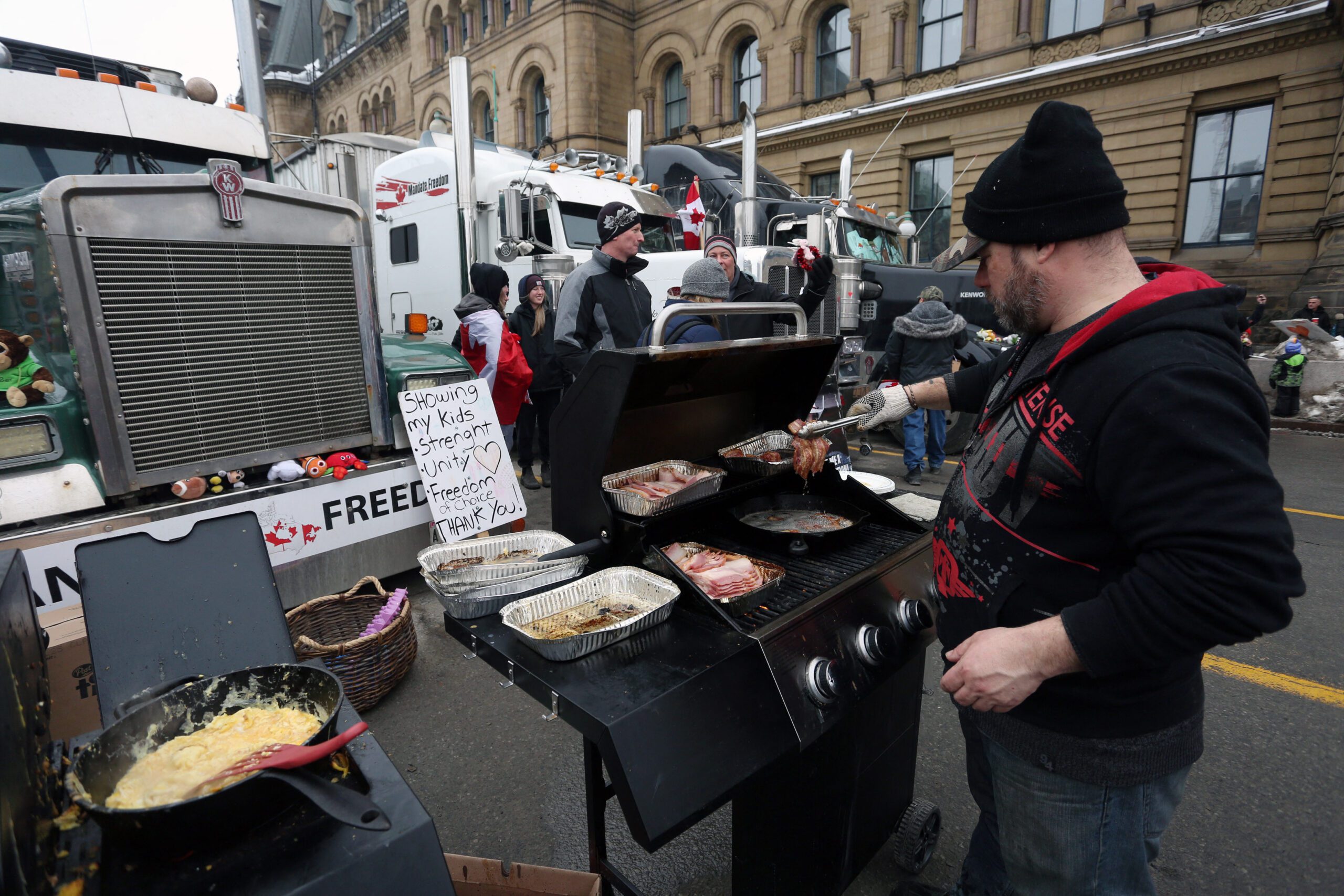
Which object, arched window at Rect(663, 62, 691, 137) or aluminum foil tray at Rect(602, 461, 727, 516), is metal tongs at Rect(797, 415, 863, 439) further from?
arched window at Rect(663, 62, 691, 137)

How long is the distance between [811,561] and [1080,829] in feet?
3.06

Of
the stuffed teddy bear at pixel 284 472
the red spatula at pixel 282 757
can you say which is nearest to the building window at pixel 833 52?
the stuffed teddy bear at pixel 284 472

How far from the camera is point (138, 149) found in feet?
13.5

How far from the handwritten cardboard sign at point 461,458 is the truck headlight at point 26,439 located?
1522 millimetres

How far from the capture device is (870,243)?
11.0 meters

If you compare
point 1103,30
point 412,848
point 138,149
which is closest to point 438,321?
point 138,149

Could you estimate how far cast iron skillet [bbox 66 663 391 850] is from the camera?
2.99 ft

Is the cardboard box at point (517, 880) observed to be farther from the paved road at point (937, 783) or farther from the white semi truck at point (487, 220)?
the white semi truck at point (487, 220)

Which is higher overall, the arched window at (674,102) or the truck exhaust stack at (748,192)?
the arched window at (674,102)

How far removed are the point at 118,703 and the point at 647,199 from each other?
839 cm

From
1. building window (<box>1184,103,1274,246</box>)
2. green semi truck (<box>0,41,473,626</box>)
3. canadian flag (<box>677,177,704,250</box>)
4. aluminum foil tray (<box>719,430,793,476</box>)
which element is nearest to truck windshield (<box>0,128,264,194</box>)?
green semi truck (<box>0,41,473,626</box>)

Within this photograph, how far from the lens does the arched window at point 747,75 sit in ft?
76.1

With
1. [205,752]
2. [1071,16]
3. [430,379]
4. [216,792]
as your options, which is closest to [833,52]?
[1071,16]

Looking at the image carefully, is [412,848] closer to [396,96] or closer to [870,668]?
[870,668]
